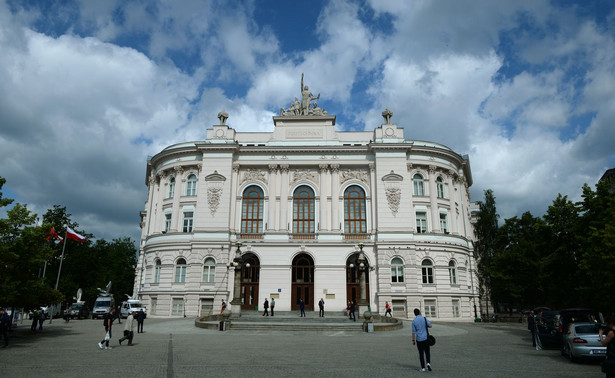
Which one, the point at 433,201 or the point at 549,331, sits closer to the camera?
the point at 549,331

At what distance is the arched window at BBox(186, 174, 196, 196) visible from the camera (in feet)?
148

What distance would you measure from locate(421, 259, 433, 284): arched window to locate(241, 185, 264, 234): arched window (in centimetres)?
1719

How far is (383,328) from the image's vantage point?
27875 mm

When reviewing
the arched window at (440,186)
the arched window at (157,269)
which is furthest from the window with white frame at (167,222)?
the arched window at (440,186)

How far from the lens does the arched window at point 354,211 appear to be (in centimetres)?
4353

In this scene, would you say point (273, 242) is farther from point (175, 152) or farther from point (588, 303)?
point (588, 303)

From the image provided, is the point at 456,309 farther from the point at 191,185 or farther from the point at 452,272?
the point at 191,185

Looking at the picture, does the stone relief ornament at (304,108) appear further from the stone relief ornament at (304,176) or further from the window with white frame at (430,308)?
the window with white frame at (430,308)

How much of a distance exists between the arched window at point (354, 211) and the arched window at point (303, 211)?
3.59 m

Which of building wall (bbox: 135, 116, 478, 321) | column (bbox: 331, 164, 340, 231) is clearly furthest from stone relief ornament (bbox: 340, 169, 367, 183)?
column (bbox: 331, 164, 340, 231)

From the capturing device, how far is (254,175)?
45406 mm

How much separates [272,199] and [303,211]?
3.57 m

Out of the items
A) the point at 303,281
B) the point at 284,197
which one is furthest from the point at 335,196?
the point at 303,281

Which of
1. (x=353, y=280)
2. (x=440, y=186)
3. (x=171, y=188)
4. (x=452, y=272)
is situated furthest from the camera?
(x=171, y=188)
